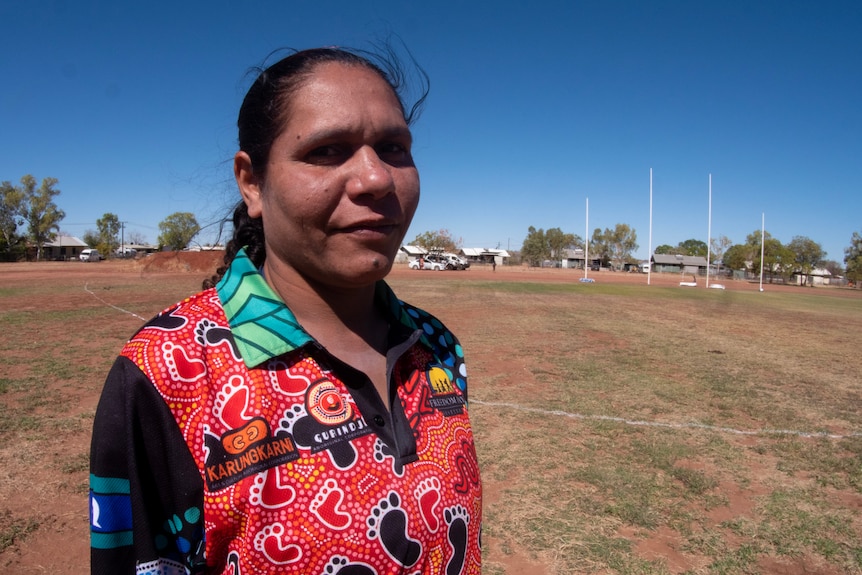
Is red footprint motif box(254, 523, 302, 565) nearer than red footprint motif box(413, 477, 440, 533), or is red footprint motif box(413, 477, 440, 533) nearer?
red footprint motif box(254, 523, 302, 565)

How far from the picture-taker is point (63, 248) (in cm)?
8094

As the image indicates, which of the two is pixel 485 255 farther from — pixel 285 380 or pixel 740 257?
pixel 285 380

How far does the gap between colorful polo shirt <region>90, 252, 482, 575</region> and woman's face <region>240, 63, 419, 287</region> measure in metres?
0.16

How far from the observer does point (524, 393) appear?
694 cm

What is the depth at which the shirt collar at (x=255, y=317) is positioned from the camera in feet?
3.53

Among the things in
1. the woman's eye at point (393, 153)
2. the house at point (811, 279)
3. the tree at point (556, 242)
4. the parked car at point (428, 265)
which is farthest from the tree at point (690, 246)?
the woman's eye at point (393, 153)

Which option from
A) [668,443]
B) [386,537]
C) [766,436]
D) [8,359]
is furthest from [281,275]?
[8,359]

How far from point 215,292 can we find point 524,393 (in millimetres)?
6139

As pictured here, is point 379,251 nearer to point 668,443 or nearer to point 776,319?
point 668,443

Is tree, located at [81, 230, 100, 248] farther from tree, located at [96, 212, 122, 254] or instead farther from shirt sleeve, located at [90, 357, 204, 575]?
shirt sleeve, located at [90, 357, 204, 575]

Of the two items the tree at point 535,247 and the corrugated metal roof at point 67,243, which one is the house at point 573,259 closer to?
the tree at point 535,247

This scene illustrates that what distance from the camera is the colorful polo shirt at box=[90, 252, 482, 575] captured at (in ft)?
3.14

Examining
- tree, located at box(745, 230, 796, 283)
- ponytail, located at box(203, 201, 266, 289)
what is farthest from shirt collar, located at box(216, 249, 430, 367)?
tree, located at box(745, 230, 796, 283)

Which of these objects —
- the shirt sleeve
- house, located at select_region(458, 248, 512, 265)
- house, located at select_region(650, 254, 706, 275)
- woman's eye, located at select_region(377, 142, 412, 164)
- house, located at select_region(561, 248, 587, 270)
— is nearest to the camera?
the shirt sleeve
